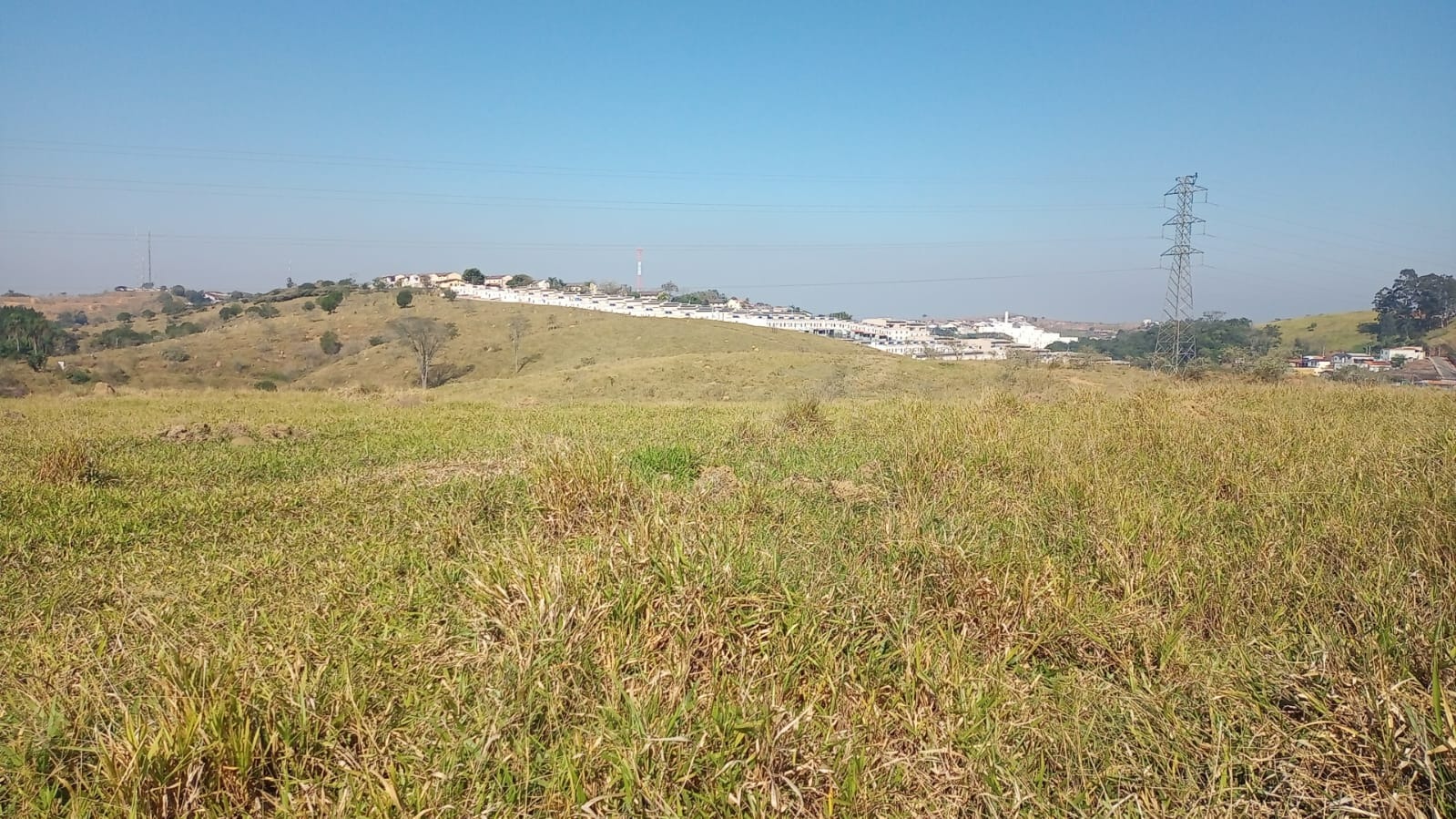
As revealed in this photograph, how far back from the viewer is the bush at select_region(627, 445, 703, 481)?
6.64 meters

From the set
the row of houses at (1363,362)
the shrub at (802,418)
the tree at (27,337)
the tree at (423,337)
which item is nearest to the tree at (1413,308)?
the row of houses at (1363,362)

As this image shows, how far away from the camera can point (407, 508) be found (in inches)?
229

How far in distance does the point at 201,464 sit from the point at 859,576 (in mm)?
7471

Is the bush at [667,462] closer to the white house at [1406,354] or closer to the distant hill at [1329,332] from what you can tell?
the white house at [1406,354]

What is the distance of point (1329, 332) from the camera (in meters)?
46.8

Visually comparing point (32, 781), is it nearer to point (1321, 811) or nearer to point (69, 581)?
point (69, 581)

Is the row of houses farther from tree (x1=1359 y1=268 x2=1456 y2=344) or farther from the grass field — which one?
the grass field

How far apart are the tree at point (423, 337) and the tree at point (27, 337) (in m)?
16.3

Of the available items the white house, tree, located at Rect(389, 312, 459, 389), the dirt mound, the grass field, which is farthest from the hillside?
the grass field

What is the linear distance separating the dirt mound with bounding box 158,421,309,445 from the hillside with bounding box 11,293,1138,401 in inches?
459

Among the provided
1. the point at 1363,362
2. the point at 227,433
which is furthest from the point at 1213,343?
the point at 227,433

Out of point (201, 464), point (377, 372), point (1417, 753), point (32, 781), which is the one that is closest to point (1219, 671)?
point (1417, 753)

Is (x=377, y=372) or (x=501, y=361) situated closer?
(x=377, y=372)

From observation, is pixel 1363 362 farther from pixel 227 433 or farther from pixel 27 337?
pixel 27 337
